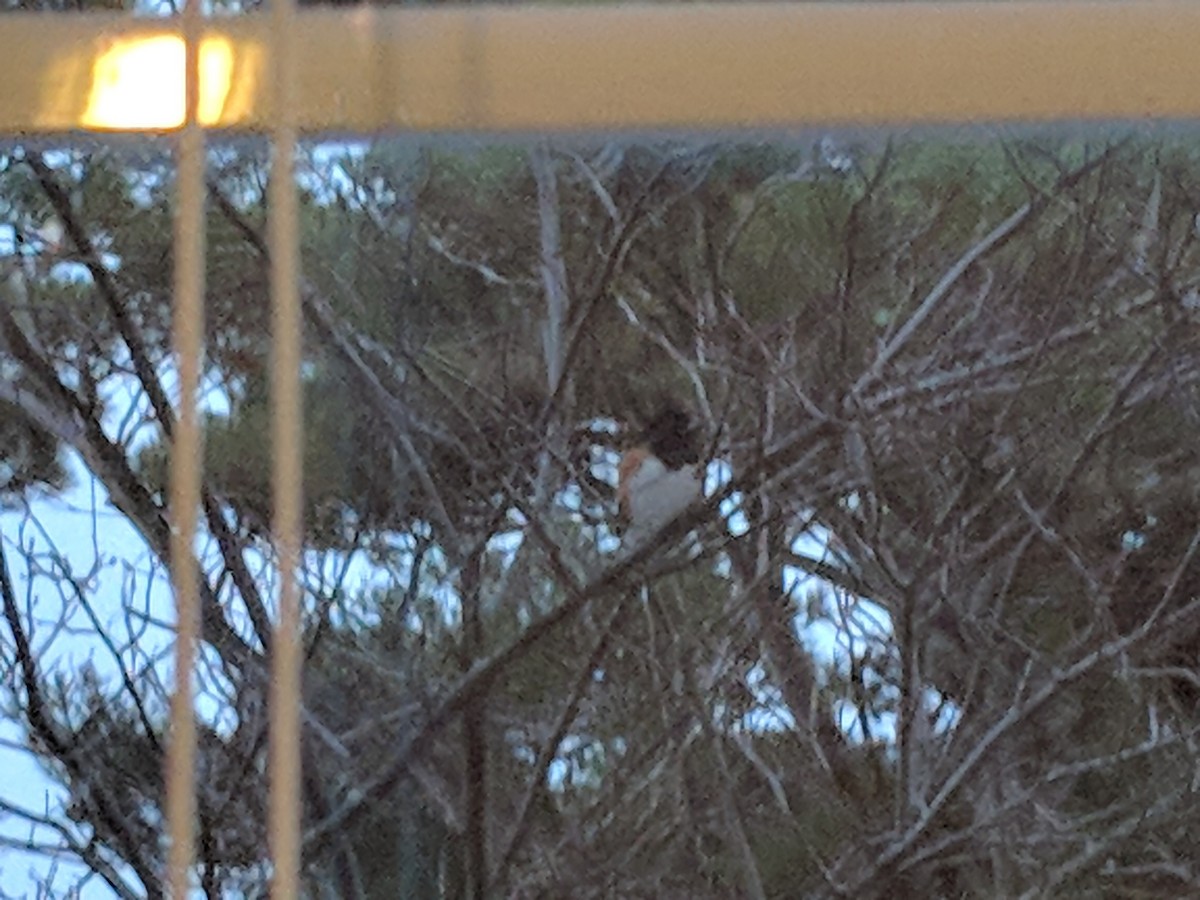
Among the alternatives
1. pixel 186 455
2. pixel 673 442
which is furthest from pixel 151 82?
pixel 673 442

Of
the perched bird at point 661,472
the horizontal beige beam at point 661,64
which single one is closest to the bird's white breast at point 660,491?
the perched bird at point 661,472

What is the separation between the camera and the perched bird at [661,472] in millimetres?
796

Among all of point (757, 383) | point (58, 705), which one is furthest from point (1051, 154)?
point (58, 705)

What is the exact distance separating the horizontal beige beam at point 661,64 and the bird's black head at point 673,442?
0.60ft

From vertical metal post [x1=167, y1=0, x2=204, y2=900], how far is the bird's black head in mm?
269

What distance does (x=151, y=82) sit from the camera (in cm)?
68

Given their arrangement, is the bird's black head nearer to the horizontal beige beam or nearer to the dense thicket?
the dense thicket

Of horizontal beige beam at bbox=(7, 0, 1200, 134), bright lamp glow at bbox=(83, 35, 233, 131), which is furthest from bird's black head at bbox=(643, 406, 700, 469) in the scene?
bright lamp glow at bbox=(83, 35, 233, 131)

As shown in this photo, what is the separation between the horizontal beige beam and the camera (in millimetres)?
636

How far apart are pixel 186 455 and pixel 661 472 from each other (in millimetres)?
290

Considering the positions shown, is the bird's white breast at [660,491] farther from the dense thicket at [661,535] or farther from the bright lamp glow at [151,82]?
the bright lamp glow at [151,82]

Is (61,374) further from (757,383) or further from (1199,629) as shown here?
Answer: (1199,629)

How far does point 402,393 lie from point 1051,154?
0.38 meters

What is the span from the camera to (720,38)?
2.12ft
